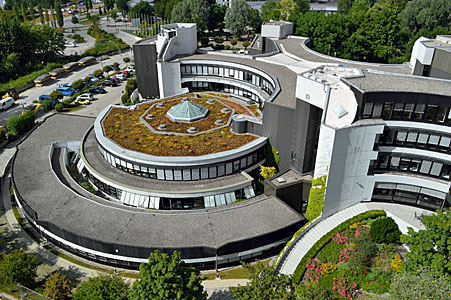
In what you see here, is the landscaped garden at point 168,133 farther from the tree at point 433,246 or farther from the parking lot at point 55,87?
the parking lot at point 55,87

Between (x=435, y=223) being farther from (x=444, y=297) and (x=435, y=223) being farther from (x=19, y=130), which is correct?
(x=19, y=130)

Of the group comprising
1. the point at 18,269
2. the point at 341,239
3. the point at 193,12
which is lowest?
the point at 18,269

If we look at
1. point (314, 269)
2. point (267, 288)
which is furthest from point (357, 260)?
point (267, 288)

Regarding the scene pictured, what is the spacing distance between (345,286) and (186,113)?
4220 cm

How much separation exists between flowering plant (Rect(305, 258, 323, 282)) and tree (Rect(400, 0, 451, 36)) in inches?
4319

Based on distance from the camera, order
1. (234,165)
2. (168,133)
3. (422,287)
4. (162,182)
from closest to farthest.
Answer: (422,287)
(162,182)
(234,165)
(168,133)

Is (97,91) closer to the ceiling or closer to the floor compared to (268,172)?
closer to the floor

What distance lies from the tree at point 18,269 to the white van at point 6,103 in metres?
69.2

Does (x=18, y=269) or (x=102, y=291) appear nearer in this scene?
(x=102, y=291)

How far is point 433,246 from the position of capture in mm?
36906

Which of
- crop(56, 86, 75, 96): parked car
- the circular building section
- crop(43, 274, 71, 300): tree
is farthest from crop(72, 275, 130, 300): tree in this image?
crop(56, 86, 75, 96): parked car

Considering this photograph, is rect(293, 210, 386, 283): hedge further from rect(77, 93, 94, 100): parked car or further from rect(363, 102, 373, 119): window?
rect(77, 93, 94, 100): parked car

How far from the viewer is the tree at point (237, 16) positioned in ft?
490

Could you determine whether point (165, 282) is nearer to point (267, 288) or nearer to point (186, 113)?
point (267, 288)
